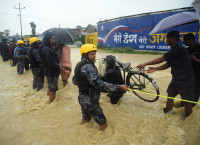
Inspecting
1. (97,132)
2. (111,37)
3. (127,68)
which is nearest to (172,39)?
(127,68)

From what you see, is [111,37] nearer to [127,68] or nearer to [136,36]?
[136,36]

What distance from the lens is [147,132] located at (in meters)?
2.40

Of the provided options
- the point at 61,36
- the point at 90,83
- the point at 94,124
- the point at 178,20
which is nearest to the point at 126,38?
the point at 61,36

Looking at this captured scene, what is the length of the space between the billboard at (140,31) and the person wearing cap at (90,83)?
422 inches

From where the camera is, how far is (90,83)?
1990 millimetres

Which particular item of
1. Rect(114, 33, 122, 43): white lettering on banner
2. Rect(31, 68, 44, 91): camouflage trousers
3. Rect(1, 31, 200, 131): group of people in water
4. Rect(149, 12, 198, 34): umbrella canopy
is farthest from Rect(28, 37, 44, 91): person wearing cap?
Rect(114, 33, 122, 43): white lettering on banner

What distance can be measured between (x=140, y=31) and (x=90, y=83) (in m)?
14.5

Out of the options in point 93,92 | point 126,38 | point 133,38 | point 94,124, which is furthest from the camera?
point 126,38

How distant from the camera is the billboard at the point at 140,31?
11742 mm

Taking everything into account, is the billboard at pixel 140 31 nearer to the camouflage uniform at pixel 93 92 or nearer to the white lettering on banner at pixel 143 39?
the white lettering on banner at pixel 143 39

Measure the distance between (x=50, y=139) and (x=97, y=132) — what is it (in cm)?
87

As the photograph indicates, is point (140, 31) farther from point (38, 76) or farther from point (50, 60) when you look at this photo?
point (50, 60)

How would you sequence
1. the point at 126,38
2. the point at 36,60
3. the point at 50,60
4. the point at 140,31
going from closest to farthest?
the point at 50,60, the point at 36,60, the point at 140,31, the point at 126,38

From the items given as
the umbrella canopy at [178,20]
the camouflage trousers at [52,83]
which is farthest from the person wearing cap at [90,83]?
the umbrella canopy at [178,20]
